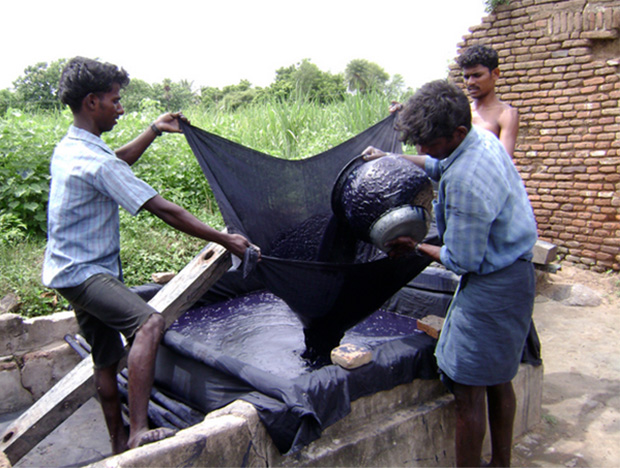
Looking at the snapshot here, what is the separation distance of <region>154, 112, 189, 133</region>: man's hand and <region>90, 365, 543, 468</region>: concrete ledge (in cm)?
139

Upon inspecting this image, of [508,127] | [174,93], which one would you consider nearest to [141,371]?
[508,127]

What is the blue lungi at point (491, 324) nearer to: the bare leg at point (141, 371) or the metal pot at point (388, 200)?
the metal pot at point (388, 200)

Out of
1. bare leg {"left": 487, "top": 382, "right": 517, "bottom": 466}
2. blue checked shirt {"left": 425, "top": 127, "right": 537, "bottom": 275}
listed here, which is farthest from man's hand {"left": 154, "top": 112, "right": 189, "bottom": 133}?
bare leg {"left": 487, "top": 382, "right": 517, "bottom": 466}

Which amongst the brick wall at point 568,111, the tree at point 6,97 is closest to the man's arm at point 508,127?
the brick wall at point 568,111

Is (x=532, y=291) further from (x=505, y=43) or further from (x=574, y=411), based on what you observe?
(x=505, y=43)

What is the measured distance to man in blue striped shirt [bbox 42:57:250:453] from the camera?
6.54ft

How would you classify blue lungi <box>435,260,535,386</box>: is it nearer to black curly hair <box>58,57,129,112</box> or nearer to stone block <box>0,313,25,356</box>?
black curly hair <box>58,57,129,112</box>

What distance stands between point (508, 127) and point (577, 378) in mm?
1917

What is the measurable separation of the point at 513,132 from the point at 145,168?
155 inches

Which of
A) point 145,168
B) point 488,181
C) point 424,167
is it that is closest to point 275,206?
point 424,167

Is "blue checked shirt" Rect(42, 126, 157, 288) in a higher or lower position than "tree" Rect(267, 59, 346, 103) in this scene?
lower

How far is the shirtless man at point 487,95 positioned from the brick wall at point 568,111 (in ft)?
10.0

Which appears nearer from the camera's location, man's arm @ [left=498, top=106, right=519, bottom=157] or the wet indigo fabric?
the wet indigo fabric

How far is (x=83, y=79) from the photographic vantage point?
2.07m
